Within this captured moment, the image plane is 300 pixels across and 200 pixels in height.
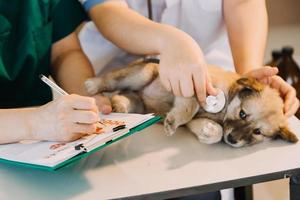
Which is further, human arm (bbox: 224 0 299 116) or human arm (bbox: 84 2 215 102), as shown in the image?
human arm (bbox: 224 0 299 116)

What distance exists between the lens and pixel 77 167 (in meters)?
0.71

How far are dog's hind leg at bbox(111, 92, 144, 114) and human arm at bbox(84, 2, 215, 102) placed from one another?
0.09 meters

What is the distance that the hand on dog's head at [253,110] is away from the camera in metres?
0.81

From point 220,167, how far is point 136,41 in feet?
1.11

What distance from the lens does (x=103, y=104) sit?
855mm

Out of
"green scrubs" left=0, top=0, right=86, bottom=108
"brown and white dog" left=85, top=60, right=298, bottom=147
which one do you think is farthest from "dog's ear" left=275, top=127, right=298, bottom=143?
"green scrubs" left=0, top=0, right=86, bottom=108

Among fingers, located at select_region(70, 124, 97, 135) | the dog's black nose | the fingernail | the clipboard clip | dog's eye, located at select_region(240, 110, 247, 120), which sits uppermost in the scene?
fingers, located at select_region(70, 124, 97, 135)

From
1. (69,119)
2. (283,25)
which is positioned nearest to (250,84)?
(69,119)

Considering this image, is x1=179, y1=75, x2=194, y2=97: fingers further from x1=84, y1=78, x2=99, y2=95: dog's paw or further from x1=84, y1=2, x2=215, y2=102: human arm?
x1=84, y1=78, x2=99, y2=95: dog's paw

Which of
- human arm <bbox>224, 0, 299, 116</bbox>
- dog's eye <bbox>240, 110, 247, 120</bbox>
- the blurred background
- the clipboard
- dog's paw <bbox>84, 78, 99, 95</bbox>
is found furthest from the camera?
the blurred background

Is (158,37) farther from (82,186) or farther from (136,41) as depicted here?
(82,186)

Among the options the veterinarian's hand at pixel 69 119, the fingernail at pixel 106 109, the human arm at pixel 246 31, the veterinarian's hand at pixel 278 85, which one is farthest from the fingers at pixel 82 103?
the human arm at pixel 246 31

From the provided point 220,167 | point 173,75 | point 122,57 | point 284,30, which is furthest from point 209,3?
point 284,30

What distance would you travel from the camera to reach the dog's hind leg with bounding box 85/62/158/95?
0.93 meters
